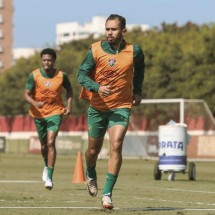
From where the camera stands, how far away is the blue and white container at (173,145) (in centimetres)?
2453

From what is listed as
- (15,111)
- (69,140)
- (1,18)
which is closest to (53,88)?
(69,140)

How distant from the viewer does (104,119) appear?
1342 cm

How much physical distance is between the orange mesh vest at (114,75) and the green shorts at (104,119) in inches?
2.9

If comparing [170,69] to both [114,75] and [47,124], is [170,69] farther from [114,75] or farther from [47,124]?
[114,75]

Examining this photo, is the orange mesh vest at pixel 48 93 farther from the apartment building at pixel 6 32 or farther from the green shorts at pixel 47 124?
the apartment building at pixel 6 32

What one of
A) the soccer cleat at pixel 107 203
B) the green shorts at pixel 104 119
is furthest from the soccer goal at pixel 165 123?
the soccer cleat at pixel 107 203

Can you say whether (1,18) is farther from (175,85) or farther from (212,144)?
(212,144)

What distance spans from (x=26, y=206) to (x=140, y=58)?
90.9 inches

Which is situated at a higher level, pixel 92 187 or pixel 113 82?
pixel 113 82

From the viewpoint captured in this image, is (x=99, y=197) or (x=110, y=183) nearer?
(x=110, y=183)

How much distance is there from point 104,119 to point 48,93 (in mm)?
6333

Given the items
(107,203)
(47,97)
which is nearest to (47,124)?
(47,97)

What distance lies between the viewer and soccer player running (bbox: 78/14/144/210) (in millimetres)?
12953

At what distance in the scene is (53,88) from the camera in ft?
64.3
